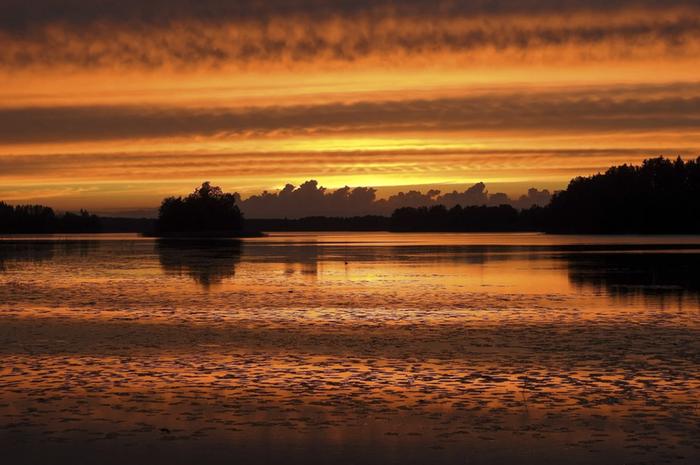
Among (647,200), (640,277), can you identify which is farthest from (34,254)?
(647,200)

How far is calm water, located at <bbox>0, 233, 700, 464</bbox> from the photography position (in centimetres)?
1125

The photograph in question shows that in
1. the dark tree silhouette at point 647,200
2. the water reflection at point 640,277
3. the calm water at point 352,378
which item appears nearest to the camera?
the calm water at point 352,378

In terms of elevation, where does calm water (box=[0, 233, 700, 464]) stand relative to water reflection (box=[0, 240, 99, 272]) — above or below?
below

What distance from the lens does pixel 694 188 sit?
6885 inches

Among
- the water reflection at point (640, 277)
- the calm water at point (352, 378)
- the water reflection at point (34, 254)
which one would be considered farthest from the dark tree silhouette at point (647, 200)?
the calm water at point (352, 378)

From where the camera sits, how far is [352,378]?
1590 centimetres

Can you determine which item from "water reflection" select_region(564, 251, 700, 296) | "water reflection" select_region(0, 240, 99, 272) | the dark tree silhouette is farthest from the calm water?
the dark tree silhouette

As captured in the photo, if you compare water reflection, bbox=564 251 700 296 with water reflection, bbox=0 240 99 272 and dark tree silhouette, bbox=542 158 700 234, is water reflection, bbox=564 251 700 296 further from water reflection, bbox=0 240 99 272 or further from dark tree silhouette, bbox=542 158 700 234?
dark tree silhouette, bbox=542 158 700 234

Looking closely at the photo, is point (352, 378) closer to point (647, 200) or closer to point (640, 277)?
point (640, 277)

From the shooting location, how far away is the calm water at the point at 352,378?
443 inches

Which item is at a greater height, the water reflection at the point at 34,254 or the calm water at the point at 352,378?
the water reflection at the point at 34,254

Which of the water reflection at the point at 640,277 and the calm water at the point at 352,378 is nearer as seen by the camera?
the calm water at the point at 352,378

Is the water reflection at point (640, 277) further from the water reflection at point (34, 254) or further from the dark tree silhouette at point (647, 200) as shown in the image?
the dark tree silhouette at point (647, 200)

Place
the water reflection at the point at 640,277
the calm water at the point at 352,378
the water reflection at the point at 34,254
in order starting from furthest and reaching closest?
the water reflection at the point at 34,254
the water reflection at the point at 640,277
the calm water at the point at 352,378
